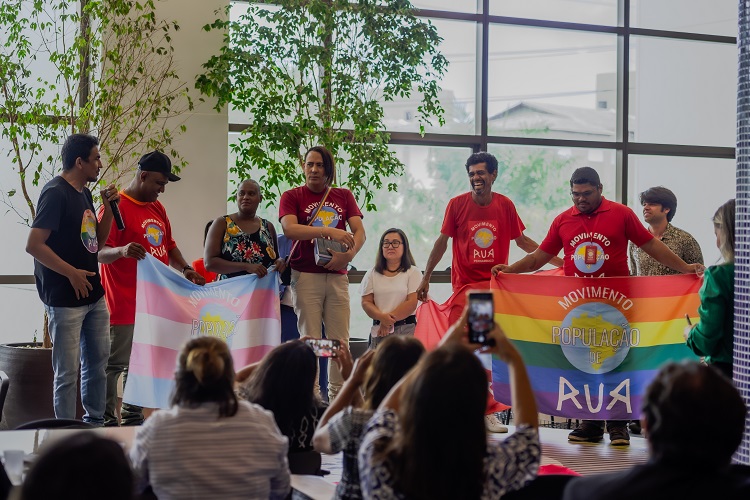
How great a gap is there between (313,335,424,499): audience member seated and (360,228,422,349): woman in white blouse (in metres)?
3.27

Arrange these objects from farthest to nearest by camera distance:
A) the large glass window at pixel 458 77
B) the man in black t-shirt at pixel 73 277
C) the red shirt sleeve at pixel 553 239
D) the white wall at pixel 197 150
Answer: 1. the large glass window at pixel 458 77
2. the white wall at pixel 197 150
3. the red shirt sleeve at pixel 553 239
4. the man in black t-shirt at pixel 73 277

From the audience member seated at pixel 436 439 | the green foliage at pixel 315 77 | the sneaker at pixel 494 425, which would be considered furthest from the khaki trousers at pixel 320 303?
the audience member seated at pixel 436 439

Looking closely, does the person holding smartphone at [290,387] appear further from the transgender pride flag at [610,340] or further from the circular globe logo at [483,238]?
the circular globe logo at [483,238]

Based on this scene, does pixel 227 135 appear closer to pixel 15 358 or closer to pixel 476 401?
pixel 15 358

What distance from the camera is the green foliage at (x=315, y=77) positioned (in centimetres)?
710

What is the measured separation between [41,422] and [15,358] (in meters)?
2.70

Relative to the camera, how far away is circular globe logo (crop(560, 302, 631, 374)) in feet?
17.9

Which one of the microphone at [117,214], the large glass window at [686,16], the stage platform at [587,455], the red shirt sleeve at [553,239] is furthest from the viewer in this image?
the large glass window at [686,16]

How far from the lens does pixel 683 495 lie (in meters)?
1.75

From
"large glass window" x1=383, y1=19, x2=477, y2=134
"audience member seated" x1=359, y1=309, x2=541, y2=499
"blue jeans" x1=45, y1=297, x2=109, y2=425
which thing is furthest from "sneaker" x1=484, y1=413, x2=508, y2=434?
"audience member seated" x1=359, y1=309, x2=541, y2=499

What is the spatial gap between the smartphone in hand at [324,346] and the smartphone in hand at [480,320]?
88cm

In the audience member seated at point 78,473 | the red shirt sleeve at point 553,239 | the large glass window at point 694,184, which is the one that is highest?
the large glass window at point 694,184

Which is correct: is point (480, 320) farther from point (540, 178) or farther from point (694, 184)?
point (694, 184)

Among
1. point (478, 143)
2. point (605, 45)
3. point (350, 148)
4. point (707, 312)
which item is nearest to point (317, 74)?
point (350, 148)
